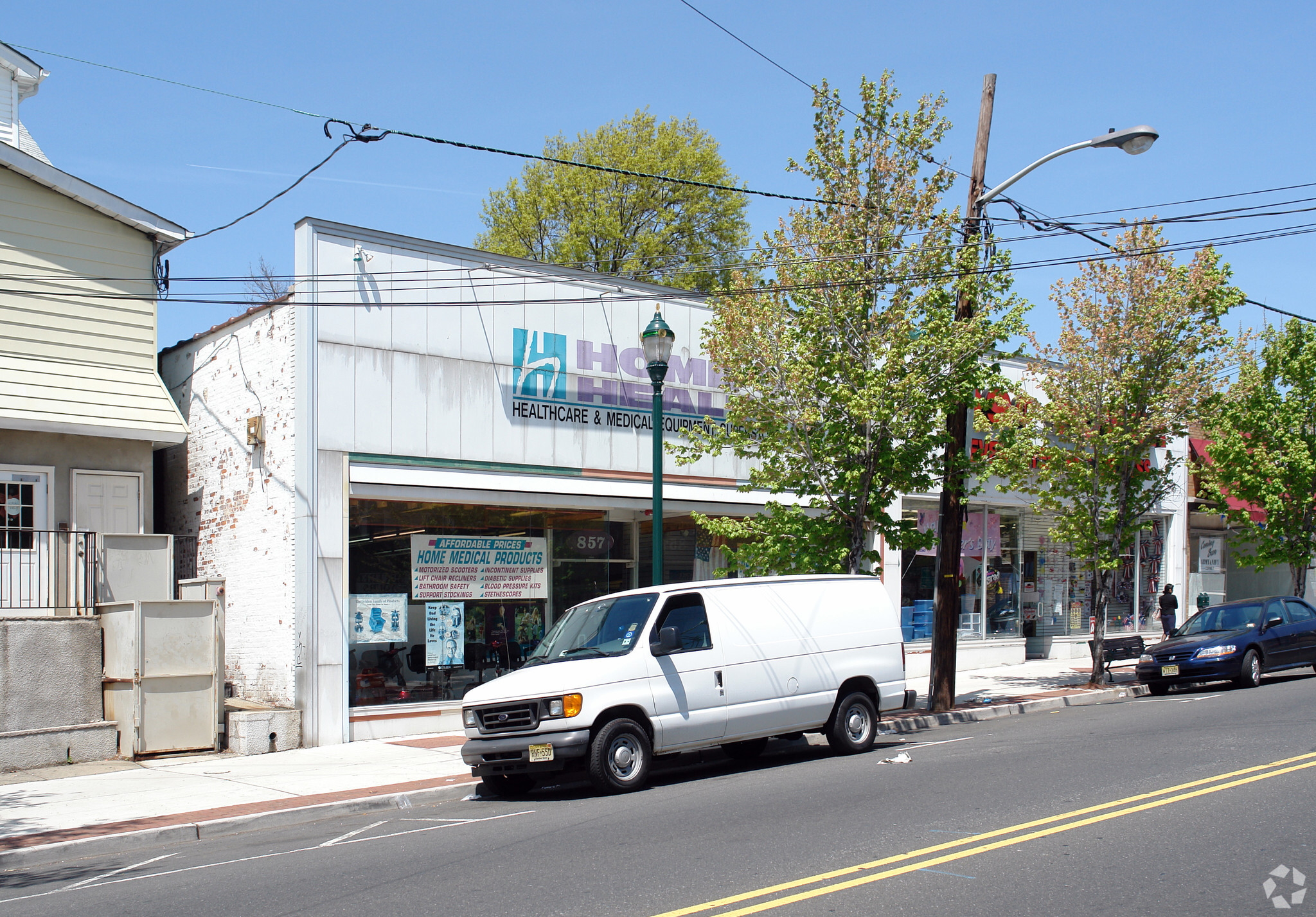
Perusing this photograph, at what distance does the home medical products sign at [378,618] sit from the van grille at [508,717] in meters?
4.92

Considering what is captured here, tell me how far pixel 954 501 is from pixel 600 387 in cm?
579

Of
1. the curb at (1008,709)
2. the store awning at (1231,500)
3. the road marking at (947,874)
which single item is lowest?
the curb at (1008,709)

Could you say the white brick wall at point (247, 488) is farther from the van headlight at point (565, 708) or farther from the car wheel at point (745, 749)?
the car wheel at point (745, 749)

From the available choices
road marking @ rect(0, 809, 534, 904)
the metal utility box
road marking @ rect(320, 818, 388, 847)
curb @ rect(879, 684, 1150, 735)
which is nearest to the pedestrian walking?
curb @ rect(879, 684, 1150, 735)

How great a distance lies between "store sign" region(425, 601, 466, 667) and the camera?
1576 centimetres

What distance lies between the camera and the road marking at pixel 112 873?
784 cm

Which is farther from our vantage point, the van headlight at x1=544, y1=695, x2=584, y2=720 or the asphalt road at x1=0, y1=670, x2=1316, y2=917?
the van headlight at x1=544, y1=695, x2=584, y2=720

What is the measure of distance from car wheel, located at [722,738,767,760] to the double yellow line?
4.76 metres

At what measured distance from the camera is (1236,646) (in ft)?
58.4

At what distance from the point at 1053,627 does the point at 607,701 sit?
60.0ft

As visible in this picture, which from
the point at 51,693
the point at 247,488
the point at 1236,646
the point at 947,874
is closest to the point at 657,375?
the point at 247,488

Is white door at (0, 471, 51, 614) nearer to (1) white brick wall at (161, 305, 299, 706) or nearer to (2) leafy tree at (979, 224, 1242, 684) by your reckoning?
(1) white brick wall at (161, 305, 299, 706)

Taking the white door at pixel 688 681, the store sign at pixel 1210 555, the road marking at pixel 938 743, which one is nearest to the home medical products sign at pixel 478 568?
the white door at pixel 688 681

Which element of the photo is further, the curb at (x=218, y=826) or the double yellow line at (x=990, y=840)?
the curb at (x=218, y=826)
